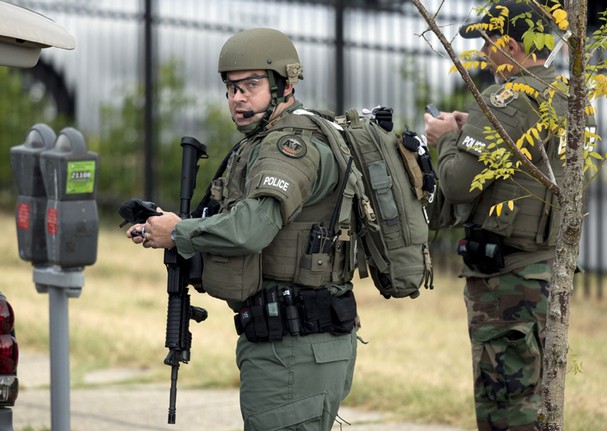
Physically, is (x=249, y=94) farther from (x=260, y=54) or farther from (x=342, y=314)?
(x=342, y=314)

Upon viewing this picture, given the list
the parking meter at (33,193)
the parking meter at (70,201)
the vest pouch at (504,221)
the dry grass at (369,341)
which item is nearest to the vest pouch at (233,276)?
the vest pouch at (504,221)

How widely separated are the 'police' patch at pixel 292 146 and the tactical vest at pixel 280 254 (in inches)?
1.2

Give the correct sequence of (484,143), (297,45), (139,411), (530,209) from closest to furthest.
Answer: (484,143)
(530,209)
(139,411)
(297,45)

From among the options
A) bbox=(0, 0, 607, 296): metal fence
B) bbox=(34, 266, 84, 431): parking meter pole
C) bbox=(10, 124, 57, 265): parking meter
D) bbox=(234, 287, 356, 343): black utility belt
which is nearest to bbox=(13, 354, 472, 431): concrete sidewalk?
bbox=(34, 266, 84, 431): parking meter pole

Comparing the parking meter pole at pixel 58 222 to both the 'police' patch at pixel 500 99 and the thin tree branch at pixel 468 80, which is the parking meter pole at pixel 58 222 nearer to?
the 'police' patch at pixel 500 99

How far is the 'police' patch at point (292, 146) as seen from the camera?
4098 millimetres

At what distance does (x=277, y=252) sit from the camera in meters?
4.18

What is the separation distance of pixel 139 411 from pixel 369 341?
6.97ft

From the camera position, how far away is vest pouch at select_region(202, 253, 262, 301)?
4.10 metres

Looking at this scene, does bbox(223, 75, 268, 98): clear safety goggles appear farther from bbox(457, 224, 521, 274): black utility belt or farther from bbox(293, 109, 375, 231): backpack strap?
bbox(457, 224, 521, 274): black utility belt

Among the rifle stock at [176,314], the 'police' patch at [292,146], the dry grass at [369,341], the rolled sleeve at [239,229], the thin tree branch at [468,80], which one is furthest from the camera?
the dry grass at [369,341]

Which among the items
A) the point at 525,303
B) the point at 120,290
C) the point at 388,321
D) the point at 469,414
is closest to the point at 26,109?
the point at 120,290

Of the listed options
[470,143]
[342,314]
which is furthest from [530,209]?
[342,314]

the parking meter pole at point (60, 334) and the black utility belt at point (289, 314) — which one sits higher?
the black utility belt at point (289, 314)
